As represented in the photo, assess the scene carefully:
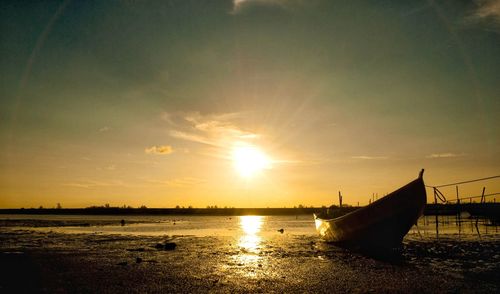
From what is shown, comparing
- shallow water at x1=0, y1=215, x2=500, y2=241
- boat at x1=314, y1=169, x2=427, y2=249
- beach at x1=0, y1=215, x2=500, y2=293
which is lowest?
shallow water at x1=0, y1=215, x2=500, y2=241

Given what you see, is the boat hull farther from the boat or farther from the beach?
the beach

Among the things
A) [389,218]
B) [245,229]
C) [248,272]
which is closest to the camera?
[248,272]

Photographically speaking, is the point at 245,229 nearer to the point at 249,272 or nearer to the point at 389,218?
the point at 389,218

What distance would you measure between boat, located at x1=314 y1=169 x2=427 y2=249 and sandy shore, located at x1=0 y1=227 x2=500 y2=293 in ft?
5.89

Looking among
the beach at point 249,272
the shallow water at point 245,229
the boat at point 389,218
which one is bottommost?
the shallow water at point 245,229

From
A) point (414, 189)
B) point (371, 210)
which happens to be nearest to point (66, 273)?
point (371, 210)

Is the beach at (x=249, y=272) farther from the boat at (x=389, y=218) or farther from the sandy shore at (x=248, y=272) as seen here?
the boat at (x=389, y=218)

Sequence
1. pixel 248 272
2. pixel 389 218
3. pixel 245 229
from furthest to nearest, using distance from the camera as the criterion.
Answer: pixel 245 229 → pixel 389 218 → pixel 248 272

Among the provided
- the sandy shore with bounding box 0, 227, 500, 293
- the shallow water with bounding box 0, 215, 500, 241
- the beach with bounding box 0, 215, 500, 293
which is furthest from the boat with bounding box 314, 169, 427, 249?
the shallow water with bounding box 0, 215, 500, 241

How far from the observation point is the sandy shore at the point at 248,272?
12289mm

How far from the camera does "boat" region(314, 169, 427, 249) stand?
22422 mm

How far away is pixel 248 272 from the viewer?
1514cm

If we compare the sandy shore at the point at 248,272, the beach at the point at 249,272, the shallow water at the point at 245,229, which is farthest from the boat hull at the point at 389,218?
the shallow water at the point at 245,229

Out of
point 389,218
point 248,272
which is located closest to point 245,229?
point 389,218
